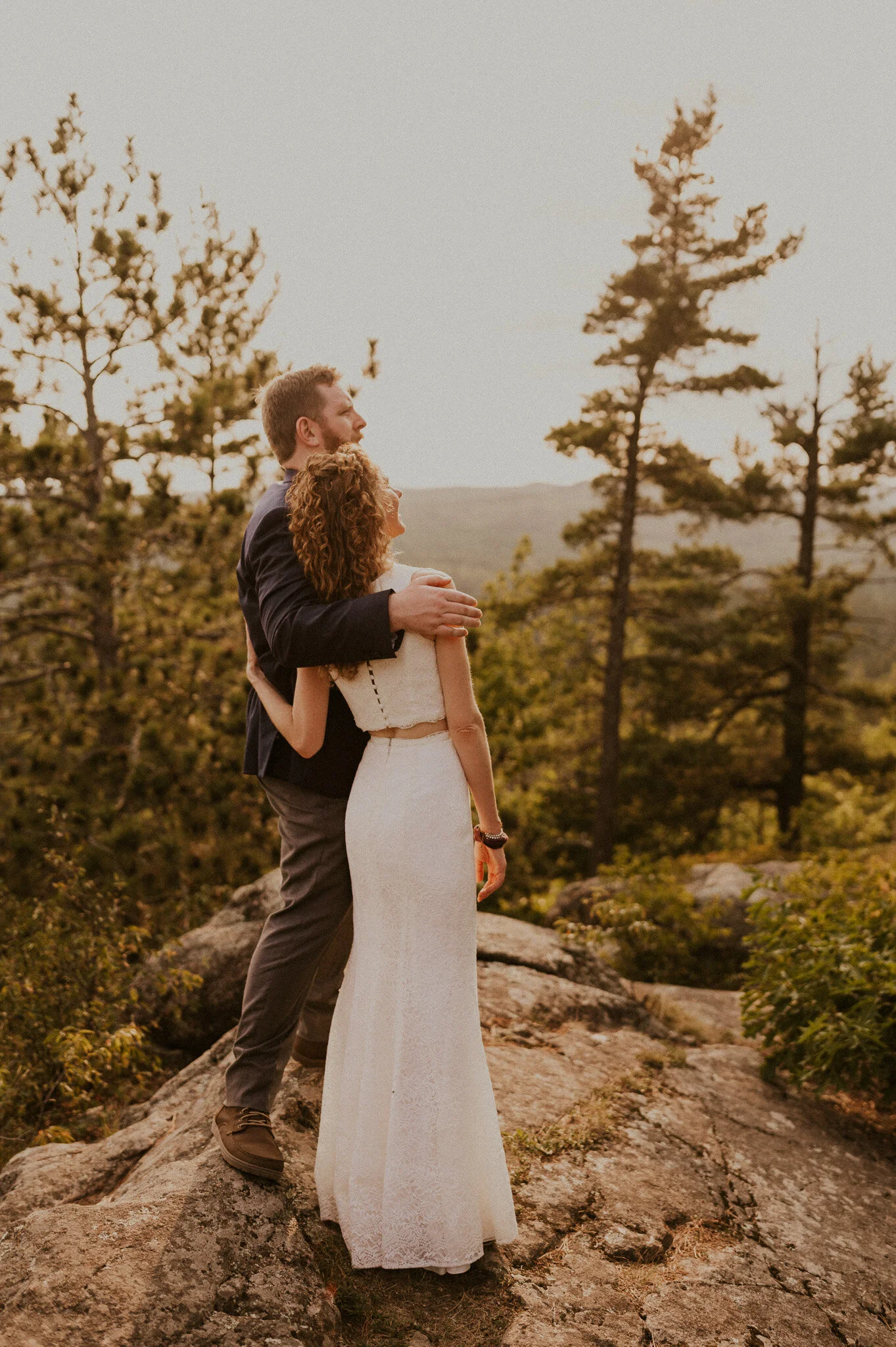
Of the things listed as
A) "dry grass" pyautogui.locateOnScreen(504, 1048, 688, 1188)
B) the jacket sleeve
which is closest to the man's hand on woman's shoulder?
the jacket sleeve

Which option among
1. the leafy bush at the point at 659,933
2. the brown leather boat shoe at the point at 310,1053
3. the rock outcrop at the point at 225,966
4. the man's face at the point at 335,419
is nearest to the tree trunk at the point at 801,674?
the leafy bush at the point at 659,933

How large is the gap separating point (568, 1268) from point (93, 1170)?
176cm

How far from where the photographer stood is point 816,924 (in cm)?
463

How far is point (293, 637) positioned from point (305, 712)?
259 mm

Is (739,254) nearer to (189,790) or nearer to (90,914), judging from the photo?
(189,790)

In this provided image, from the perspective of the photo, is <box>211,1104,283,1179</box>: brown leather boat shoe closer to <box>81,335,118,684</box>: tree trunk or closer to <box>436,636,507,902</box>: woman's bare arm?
<box>436,636,507,902</box>: woman's bare arm

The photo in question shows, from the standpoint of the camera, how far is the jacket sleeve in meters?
2.34

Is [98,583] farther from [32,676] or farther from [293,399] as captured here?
[293,399]

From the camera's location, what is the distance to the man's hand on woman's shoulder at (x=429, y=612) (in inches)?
91.7

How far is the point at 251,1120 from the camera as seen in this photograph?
262cm

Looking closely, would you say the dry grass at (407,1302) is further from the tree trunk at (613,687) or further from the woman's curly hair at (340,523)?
the tree trunk at (613,687)

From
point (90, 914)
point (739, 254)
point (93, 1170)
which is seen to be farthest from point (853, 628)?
point (93, 1170)

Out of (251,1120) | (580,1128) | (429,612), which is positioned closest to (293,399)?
(429,612)

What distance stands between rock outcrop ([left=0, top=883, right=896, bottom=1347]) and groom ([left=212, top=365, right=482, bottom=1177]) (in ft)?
0.66
